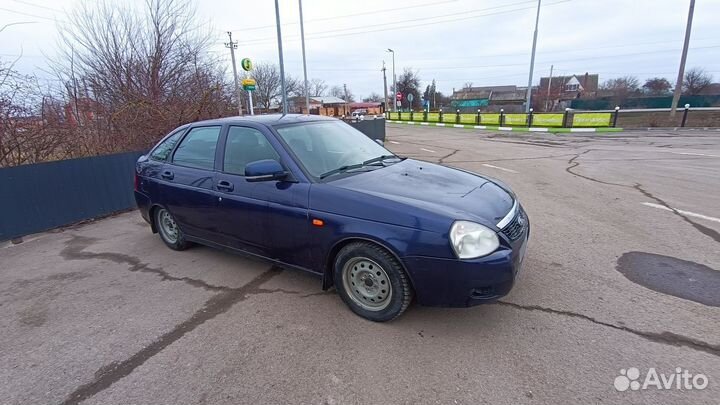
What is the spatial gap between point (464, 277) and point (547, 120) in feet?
84.9

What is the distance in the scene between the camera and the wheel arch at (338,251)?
8.39ft

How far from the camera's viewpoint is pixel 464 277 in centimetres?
242

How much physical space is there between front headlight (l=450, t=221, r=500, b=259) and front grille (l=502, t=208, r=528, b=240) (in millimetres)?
216

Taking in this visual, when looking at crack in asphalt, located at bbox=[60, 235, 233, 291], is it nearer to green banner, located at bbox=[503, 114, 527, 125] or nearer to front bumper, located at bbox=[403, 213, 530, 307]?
front bumper, located at bbox=[403, 213, 530, 307]

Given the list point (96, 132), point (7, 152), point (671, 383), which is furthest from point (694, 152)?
point (7, 152)

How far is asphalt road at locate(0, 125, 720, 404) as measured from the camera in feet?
7.16

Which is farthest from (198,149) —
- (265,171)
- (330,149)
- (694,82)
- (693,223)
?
(694,82)

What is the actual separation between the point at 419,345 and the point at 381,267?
635 mm

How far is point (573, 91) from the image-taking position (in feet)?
243

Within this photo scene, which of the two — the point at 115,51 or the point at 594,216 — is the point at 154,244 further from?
the point at 115,51

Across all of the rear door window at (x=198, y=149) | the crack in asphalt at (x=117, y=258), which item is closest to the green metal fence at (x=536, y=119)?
the rear door window at (x=198, y=149)

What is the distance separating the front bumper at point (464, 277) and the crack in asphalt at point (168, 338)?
1688 mm

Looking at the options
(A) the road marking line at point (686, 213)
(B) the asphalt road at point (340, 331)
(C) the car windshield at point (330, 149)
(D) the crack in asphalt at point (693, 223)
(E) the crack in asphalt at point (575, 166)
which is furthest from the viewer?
(E) the crack in asphalt at point (575, 166)

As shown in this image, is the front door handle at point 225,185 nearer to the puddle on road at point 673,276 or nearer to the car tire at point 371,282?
the car tire at point 371,282
